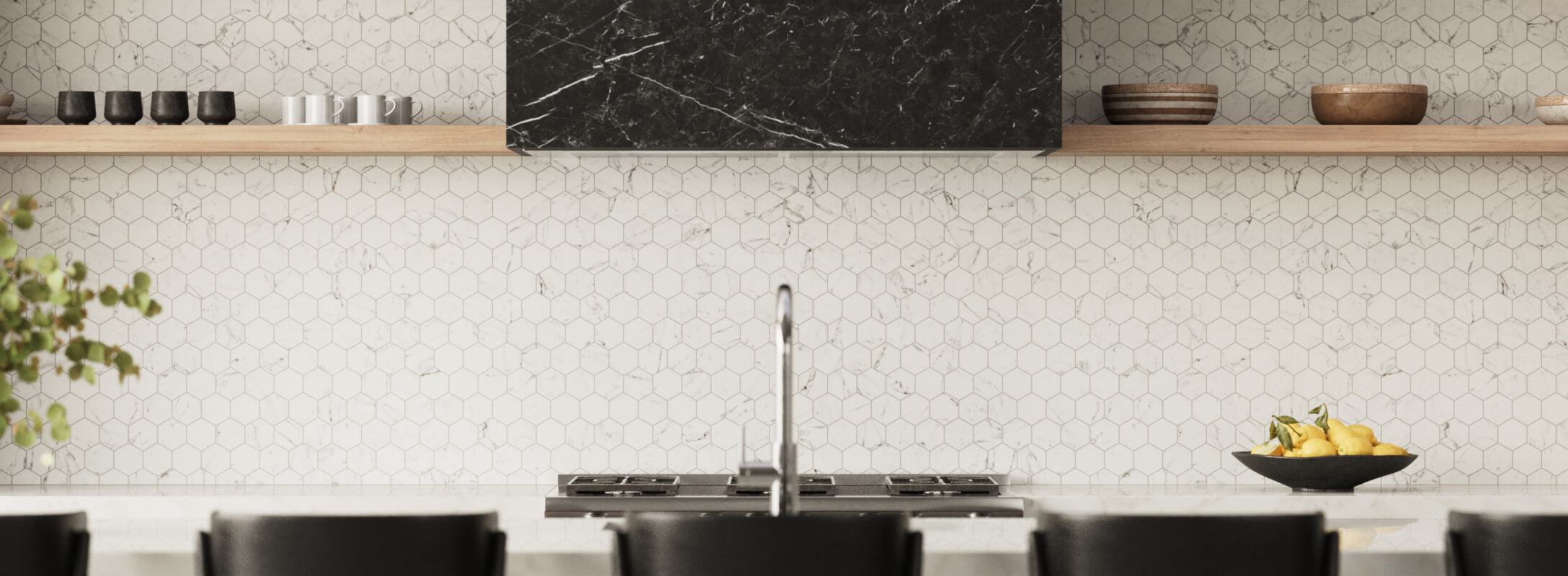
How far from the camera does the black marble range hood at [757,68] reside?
9.00 feet

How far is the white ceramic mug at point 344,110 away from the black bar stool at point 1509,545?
2.32 m

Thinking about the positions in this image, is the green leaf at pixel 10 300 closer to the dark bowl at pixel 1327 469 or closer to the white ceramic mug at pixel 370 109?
the white ceramic mug at pixel 370 109

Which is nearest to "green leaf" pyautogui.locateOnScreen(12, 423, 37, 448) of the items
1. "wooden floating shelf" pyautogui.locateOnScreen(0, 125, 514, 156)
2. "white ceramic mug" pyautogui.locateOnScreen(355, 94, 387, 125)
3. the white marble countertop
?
the white marble countertop

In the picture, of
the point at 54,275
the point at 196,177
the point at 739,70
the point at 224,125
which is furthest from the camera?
the point at 196,177

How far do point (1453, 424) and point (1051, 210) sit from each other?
1091 millimetres

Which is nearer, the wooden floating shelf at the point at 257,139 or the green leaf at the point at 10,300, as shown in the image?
the green leaf at the point at 10,300

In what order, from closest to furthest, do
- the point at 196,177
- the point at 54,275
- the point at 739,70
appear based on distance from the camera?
1. the point at 54,275
2. the point at 739,70
3. the point at 196,177

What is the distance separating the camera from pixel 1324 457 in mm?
2852

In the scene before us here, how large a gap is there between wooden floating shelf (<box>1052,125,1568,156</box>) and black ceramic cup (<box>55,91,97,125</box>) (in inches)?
83.7

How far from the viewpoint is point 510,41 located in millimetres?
2748

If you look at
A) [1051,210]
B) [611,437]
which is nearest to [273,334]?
[611,437]

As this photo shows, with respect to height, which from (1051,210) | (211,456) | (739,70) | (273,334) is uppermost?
(739,70)

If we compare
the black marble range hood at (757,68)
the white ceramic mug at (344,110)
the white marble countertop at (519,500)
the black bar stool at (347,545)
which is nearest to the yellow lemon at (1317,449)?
the white marble countertop at (519,500)

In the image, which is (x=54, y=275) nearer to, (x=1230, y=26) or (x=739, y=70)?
(x=739, y=70)
